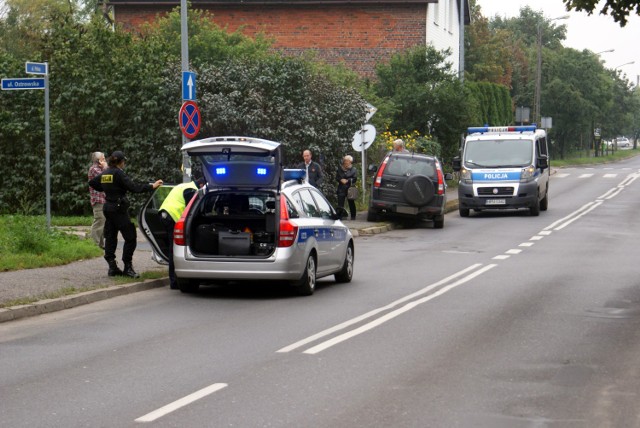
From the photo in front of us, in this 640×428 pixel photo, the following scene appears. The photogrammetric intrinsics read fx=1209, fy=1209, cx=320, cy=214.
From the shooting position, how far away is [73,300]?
542 inches

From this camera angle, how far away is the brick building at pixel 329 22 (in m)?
48.9

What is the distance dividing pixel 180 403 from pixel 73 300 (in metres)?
6.12

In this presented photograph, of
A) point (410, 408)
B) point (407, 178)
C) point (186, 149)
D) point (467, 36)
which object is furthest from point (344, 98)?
point (467, 36)

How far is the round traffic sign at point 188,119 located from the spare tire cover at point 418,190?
814cm

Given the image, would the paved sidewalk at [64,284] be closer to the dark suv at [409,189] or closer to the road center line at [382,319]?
the road center line at [382,319]

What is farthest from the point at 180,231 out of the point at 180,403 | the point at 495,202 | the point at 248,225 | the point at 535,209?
the point at 535,209

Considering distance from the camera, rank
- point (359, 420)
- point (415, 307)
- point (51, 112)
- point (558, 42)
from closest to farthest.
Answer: point (359, 420)
point (415, 307)
point (51, 112)
point (558, 42)

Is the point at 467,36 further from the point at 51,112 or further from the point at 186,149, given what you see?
the point at 186,149

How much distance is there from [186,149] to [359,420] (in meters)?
8.09

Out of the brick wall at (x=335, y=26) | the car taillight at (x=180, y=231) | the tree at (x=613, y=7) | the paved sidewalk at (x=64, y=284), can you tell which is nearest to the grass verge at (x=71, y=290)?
the paved sidewalk at (x=64, y=284)

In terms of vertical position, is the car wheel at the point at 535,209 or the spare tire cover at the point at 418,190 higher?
the spare tire cover at the point at 418,190

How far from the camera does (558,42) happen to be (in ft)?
431

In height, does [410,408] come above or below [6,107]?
below

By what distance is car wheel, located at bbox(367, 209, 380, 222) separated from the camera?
2880 centimetres
